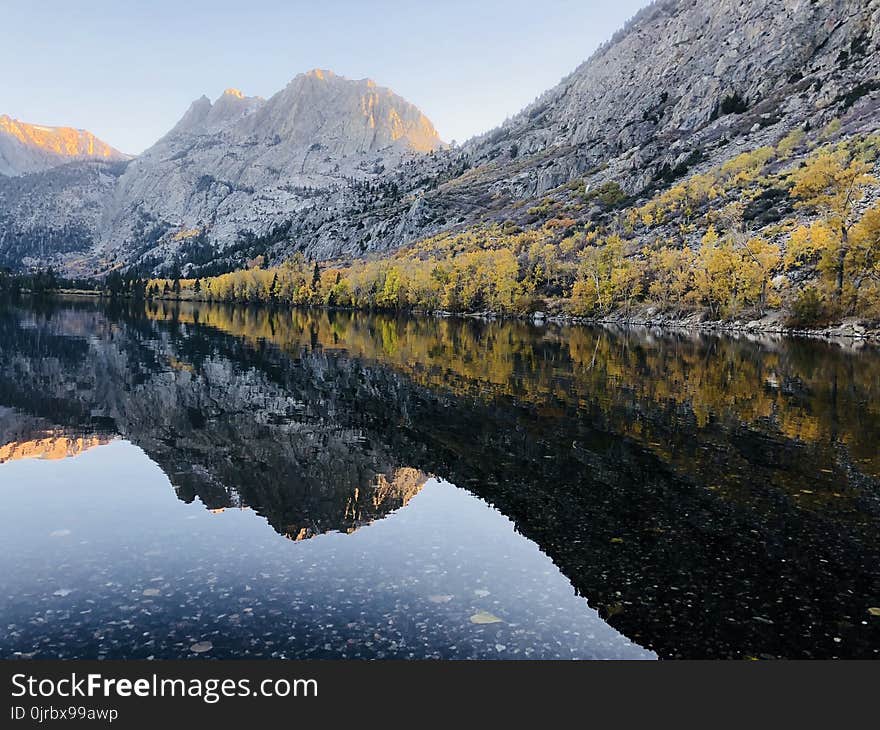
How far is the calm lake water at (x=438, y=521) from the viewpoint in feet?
36.9

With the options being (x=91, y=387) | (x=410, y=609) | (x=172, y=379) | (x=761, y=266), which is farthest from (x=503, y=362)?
(x=761, y=266)

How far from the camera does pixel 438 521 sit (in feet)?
57.6

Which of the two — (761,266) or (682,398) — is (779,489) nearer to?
(682,398)

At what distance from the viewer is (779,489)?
20.0 m

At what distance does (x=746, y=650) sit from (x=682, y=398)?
28023mm

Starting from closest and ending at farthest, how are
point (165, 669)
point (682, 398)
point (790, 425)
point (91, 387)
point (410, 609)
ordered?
point (165, 669)
point (410, 609)
point (790, 425)
point (682, 398)
point (91, 387)

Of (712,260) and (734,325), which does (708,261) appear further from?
(734,325)

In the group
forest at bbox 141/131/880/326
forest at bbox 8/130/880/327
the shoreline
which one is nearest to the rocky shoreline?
the shoreline

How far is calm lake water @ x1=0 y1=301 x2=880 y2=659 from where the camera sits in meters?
11.3

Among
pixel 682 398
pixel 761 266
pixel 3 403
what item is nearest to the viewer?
pixel 3 403

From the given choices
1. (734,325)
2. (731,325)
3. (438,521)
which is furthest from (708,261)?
(438,521)

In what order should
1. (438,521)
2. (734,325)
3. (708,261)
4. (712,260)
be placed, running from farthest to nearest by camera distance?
(708,261), (712,260), (734,325), (438,521)

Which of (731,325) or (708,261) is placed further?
(708,261)

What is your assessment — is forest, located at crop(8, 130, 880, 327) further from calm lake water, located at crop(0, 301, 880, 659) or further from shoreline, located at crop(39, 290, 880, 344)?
calm lake water, located at crop(0, 301, 880, 659)
